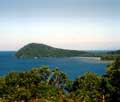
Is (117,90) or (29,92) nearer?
(117,90)

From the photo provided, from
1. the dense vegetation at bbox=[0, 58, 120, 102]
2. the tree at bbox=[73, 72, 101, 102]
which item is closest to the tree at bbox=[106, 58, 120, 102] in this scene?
the dense vegetation at bbox=[0, 58, 120, 102]

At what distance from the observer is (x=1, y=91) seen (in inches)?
1745

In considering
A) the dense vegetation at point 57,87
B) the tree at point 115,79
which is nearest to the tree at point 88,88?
the dense vegetation at point 57,87

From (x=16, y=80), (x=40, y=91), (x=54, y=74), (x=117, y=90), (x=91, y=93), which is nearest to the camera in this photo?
(x=117, y=90)

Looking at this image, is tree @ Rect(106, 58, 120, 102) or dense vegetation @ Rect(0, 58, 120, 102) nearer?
tree @ Rect(106, 58, 120, 102)

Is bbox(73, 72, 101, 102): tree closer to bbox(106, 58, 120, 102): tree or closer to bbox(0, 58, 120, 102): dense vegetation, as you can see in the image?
bbox(0, 58, 120, 102): dense vegetation

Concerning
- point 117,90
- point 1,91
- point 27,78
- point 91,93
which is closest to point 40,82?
point 27,78

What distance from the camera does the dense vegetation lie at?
3747 centimetres

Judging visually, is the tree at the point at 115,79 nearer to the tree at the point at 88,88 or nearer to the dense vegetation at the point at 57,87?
the dense vegetation at the point at 57,87

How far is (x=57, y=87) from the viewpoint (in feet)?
160

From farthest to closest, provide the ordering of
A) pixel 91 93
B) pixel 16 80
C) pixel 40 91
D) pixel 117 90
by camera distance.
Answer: pixel 16 80, pixel 40 91, pixel 91 93, pixel 117 90

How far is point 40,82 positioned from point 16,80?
3217 millimetres

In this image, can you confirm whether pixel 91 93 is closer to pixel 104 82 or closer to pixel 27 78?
pixel 104 82

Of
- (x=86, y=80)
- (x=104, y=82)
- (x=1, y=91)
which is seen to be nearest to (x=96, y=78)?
(x=86, y=80)
